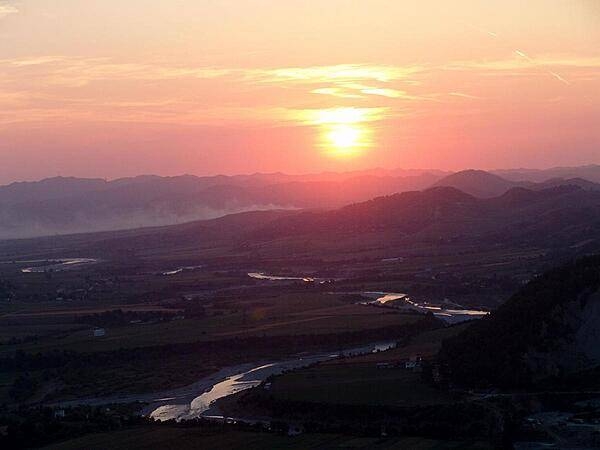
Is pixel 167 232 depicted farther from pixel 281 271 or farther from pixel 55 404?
pixel 55 404

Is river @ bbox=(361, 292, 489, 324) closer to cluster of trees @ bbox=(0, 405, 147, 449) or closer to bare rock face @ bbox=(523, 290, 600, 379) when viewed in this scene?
bare rock face @ bbox=(523, 290, 600, 379)

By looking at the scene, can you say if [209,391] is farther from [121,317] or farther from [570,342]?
[121,317]

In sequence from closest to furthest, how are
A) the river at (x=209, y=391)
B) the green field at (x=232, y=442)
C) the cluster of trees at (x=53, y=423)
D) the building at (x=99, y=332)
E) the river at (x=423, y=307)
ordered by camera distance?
the green field at (x=232, y=442) < the cluster of trees at (x=53, y=423) < the river at (x=209, y=391) < the building at (x=99, y=332) < the river at (x=423, y=307)

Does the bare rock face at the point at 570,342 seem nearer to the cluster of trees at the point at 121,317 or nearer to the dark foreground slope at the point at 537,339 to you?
the dark foreground slope at the point at 537,339

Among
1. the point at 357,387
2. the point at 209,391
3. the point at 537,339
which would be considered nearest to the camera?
the point at 537,339

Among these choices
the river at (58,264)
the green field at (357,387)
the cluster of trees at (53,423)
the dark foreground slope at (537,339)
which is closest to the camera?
the cluster of trees at (53,423)

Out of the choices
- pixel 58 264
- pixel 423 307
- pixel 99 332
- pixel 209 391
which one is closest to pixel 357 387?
pixel 209 391

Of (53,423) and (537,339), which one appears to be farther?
(537,339)

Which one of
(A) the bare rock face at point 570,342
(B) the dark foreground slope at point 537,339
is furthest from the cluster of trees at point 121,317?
(A) the bare rock face at point 570,342

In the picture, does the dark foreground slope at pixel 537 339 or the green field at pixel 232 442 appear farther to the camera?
the dark foreground slope at pixel 537 339
